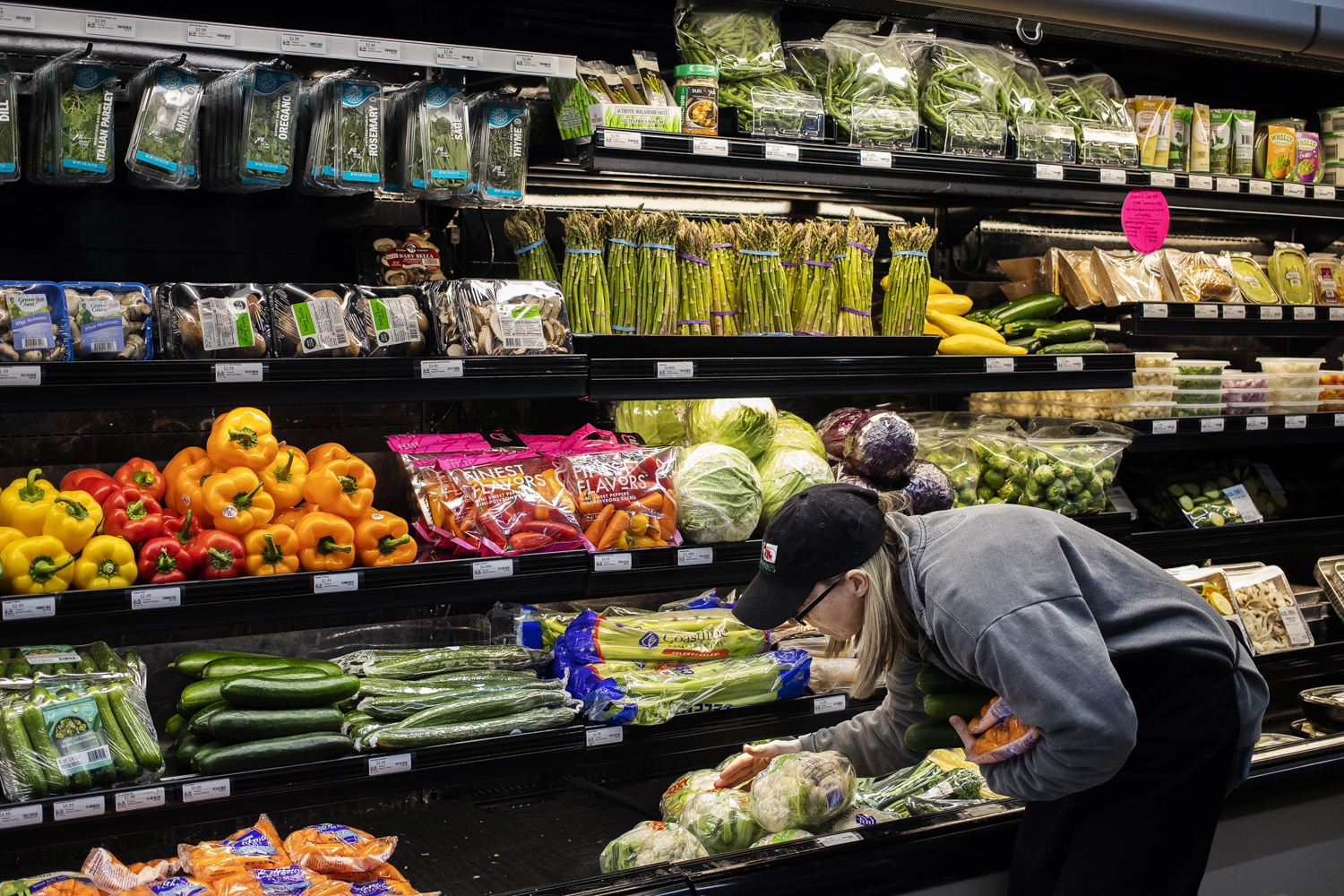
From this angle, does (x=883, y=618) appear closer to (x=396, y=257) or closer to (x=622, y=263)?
(x=622, y=263)

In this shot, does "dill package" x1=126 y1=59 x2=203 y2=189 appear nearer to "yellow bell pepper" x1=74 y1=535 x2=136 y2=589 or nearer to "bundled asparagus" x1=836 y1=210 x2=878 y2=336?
"yellow bell pepper" x1=74 y1=535 x2=136 y2=589

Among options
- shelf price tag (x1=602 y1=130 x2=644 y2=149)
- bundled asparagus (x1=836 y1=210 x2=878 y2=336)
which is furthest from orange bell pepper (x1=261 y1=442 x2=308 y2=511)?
bundled asparagus (x1=836 y1=210 x2=878 y2=336)

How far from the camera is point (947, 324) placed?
11.8 feet

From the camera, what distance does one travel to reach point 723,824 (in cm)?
236

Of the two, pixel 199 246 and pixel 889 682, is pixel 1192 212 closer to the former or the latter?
pixel 889 682

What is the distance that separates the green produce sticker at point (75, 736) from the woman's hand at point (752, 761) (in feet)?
4.62

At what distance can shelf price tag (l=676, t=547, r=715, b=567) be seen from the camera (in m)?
2.89

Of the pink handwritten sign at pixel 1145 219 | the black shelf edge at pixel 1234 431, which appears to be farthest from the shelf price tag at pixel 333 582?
the pink handwritten sign at pixel 1145 219

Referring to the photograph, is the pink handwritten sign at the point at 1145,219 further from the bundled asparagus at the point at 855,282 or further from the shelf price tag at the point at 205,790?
the shelf price tag at the point at 205,790

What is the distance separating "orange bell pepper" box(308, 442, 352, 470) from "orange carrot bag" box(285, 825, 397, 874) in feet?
3.07

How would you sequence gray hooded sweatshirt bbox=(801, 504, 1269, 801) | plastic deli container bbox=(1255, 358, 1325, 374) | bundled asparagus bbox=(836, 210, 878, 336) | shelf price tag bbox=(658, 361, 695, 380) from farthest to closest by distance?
plastic deli container bbox=(1255, 358, 1325, 374) → bundled asparagus bbox=(836, 210, 878, 336) → shelf price tag bbox=(658, 361, 695, 380) → gray hooded sweatshirt bbox=(801, 504, 1269, 801)

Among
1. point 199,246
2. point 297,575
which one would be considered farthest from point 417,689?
point 199,246

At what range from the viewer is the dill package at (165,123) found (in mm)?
2514

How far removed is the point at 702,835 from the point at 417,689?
0.85 meters
